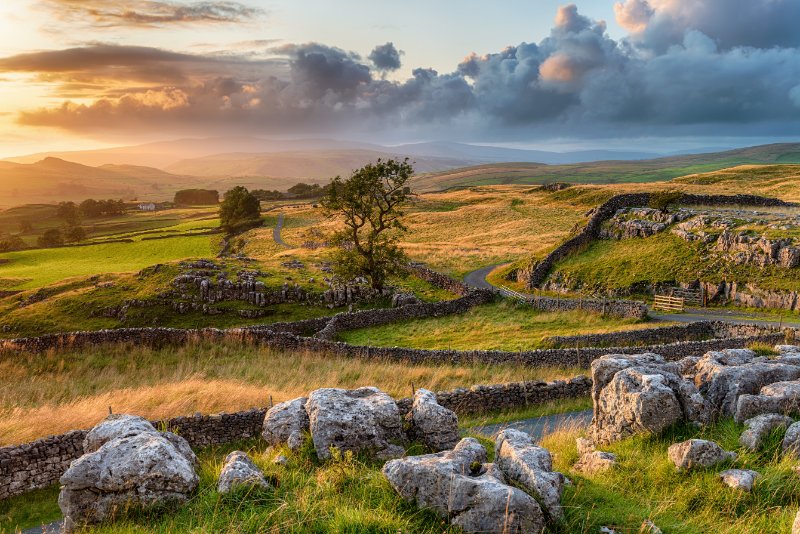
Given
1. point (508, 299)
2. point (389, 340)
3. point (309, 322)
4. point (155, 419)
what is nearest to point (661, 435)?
point (155, 419)

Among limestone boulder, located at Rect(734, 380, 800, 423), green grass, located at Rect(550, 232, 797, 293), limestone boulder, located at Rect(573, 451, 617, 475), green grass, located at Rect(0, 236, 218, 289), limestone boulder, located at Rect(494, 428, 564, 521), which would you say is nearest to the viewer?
limestone boulder, located at Rect(494, 428, 564, 521)

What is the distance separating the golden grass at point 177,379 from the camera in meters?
19.2

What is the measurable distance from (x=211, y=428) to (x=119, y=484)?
8.59 meters

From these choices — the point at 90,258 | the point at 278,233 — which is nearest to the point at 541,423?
the point at 90,258

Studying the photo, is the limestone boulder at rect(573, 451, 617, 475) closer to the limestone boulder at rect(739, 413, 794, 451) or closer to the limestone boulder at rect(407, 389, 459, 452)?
the limestone boulder at rect(739, 413, 794, 451)

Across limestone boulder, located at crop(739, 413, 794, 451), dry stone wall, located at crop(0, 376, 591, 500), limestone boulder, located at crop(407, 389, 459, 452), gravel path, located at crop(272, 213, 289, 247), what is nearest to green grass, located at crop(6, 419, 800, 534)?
limestone boulder, located at crop(739, 413, 794, 451)

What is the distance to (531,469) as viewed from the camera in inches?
325

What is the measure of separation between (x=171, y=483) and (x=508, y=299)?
43.1 metres

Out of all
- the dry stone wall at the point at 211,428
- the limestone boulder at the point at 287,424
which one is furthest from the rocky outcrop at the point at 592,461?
the limestone boulder at the point at 287,424

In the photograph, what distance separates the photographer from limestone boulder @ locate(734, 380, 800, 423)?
11.3 metres

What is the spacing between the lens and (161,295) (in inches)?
1965

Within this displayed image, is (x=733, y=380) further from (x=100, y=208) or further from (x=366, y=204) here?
(x=100, y=208)

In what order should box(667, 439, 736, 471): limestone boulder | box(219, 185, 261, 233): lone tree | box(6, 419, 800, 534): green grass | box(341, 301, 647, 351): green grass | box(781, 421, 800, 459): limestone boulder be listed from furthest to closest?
box(219, 185, 261, 233): lone tree < box(341, 301, 647, 351): green grass < box(781, 421, 800, 459): limestone boulder < box(667, 439, 736, 471): limestone boulder < box(6, 419, 800, 534): green grass

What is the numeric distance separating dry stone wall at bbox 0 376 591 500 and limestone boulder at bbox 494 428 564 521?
6569 mm
